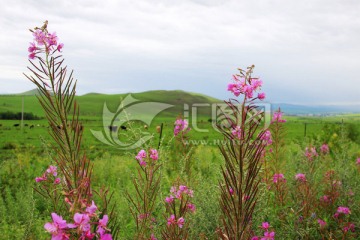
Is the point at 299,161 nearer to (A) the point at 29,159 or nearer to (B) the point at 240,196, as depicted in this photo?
(B) the point at 240,196

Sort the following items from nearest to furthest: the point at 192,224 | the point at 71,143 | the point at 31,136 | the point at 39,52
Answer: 1. the point at 71,143
2. the point at 39,52
3. the point at 192,224
4. the point at 31,136

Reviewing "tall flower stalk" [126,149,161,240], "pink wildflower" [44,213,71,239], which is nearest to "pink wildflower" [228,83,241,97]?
"tall flower stalk" [126,149,161,240]

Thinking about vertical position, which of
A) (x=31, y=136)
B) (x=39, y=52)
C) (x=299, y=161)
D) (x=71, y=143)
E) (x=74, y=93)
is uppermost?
(x=39, y=52)

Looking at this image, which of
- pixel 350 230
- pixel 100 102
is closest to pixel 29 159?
pixel 350 230

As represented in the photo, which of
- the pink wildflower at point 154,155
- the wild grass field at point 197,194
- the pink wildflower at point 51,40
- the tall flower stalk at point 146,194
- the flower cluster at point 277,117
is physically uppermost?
the pink wildflower at point 51,40

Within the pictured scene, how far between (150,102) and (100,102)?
13.1m

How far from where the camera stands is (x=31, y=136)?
27.0 m

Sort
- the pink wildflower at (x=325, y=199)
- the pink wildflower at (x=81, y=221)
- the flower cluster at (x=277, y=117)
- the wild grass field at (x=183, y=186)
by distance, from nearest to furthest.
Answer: the pink wildflower at (x=81, y=221) → the wild grass field at (x=183, y=186) → the pink wildflower at (x=325, y=199) → the flower cluster at (x=277, y=117)

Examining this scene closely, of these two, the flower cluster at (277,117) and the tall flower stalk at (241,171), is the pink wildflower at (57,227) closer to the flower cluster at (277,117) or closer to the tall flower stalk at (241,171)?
the tall flower stalk at (241,171)

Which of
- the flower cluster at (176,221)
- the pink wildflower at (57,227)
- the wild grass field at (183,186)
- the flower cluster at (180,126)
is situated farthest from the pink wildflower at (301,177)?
the pink wildflower at (57,227)

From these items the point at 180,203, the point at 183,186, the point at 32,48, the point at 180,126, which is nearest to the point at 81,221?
the point at 32,48

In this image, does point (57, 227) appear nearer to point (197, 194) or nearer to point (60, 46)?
point (60, 46)

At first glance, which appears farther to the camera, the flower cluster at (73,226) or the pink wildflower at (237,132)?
the pink wildflower at (237,132)

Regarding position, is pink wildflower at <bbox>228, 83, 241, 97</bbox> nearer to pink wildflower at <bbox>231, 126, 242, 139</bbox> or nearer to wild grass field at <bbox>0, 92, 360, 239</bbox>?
pink wildflower at <bbox>231, 126, 242, 139</bbox>
